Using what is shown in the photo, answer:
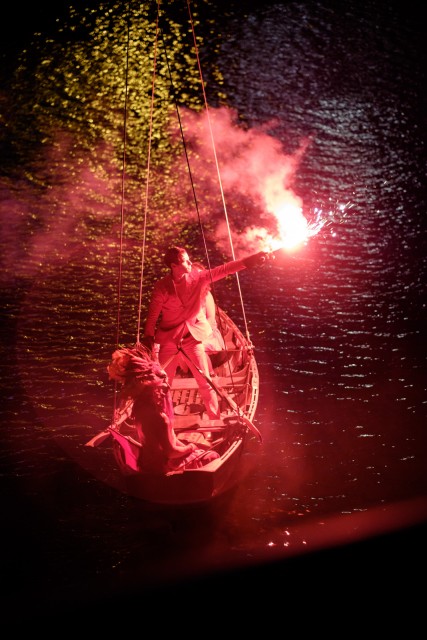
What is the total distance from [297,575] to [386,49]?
90.0 feet

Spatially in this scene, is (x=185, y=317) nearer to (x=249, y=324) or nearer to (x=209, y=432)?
(x=209, y=432)

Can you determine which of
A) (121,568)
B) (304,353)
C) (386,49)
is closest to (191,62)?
(386,49)

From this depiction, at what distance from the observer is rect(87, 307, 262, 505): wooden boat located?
6.95 m

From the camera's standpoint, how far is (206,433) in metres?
8.59

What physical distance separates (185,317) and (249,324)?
4740mm

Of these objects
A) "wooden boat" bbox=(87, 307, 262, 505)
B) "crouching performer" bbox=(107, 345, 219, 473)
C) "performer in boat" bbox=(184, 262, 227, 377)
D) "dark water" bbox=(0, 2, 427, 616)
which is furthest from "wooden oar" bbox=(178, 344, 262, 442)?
"dark water" bbox=(0, 2, 427, 616)

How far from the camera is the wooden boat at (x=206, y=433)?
6945mm

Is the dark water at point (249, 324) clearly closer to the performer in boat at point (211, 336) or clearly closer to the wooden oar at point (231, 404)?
the wooden oar at point (231, 404)

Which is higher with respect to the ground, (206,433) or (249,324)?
(249,324)

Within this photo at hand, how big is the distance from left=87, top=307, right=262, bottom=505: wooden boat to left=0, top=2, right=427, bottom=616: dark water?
522 mm

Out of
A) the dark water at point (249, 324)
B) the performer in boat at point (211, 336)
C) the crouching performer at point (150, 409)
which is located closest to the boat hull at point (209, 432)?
the crouching performer at point (150, 409)

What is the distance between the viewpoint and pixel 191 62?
26062 mm

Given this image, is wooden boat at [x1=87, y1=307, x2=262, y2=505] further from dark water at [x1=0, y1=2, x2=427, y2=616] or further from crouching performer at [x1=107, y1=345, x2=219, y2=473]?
dark water at [x1=0, y1=2, x2=427, y2=616]

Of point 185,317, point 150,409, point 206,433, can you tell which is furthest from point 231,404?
point 150,409
